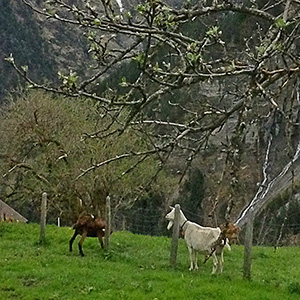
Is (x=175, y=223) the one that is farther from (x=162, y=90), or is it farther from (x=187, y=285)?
(x=162, y=90)

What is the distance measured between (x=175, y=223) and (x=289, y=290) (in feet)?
9.05

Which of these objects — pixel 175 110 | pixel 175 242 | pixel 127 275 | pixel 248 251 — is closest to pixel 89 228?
pixel 175 242

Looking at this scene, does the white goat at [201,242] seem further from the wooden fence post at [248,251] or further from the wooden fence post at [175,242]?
the wooden fence post at [248,251]

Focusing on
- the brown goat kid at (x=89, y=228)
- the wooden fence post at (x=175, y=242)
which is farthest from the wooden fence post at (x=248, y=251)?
the brown goat kid at (x=89, y=228)

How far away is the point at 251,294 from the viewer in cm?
862

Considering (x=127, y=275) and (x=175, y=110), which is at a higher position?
(x=175, y=110)

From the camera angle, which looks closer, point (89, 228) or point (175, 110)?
point (89, 228)

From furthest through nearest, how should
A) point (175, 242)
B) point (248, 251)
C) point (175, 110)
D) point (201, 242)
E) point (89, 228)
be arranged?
point (175, 110) → point (89, 228) → point (175, 242) → point (201, 242) → point (248, 251)

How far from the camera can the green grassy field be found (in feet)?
28.5

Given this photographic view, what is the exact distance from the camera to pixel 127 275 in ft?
32.4

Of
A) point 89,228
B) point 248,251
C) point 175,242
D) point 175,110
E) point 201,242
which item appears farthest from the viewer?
point 175,110

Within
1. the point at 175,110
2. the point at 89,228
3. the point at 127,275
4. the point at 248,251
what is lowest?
the point at 127,275

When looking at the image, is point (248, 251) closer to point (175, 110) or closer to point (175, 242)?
point (175, 242)

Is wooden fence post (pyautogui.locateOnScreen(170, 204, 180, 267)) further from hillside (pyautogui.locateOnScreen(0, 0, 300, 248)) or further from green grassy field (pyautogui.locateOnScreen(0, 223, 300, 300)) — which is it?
hillside (pyautogui.locateOnScreen(0, 0, 300, 248))
